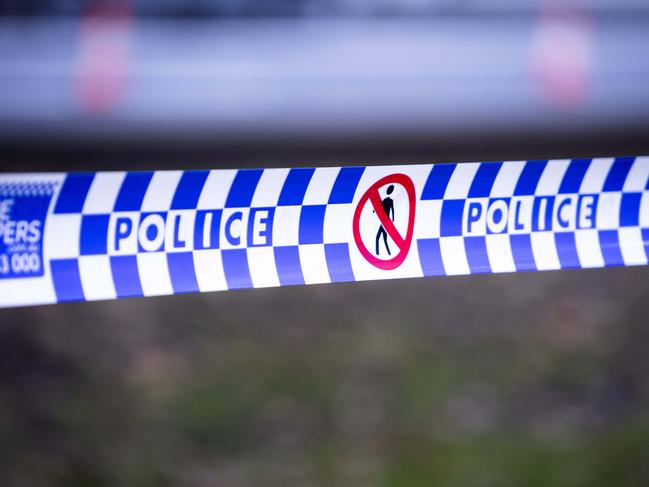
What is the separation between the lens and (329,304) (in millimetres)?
2980

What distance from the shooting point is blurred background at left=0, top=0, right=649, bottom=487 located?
2.35 m

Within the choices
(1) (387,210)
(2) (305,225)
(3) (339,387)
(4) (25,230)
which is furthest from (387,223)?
(3) (339,387)

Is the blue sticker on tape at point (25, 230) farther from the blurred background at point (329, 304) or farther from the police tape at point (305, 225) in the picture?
the blurred background at point (329, 304)

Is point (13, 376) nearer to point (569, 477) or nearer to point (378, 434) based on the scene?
point (378, 434)

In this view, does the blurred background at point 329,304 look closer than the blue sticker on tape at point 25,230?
No

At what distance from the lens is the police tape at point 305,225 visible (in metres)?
1.18

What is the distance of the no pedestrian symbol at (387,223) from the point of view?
1266mm

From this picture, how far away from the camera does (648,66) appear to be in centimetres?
430

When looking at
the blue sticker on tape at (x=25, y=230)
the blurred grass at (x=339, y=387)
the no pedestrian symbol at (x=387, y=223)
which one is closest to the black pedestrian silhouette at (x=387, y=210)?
the no pedestrian symbol at (x=387, y=223)

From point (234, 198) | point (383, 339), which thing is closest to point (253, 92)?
point (383, 339)

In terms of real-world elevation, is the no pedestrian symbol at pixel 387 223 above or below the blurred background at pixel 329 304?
below

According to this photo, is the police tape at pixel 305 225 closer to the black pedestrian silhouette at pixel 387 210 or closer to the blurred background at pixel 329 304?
the black pedestrian silhouette at pixel 387 210

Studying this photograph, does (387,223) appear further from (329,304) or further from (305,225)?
(329,304)

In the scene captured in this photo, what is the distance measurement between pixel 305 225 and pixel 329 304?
1.75 metres
